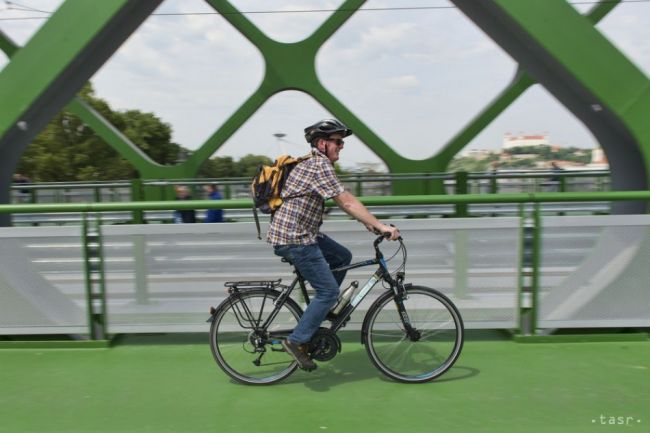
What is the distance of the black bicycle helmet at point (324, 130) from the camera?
10.2ft

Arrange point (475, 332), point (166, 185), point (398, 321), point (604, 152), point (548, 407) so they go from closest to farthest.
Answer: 1. point (548, 407)
2. point (398, 321)
3. point (475, 332)
4. point (604, 152)
5. point (166, 185)

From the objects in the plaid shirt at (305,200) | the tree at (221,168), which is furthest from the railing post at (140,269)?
the tree at (221,168)

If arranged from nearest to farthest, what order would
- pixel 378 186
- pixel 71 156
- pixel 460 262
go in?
pixel 460 262 < pixel 378 186 < pixel 71 156

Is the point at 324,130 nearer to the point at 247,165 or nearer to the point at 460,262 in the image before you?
the point at 460,262

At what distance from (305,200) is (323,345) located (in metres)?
0.98

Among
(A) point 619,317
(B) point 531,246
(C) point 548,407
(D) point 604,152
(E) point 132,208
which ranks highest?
(D) point 604,152

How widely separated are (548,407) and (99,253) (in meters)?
3.35

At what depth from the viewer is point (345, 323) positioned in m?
3.42

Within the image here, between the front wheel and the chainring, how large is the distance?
0.21 m

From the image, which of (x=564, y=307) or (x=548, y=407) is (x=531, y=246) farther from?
(x=548, y=407)

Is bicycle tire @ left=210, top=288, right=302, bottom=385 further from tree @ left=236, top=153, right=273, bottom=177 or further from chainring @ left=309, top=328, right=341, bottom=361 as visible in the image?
tree @ left=236, top=153, right=273, bottom=177

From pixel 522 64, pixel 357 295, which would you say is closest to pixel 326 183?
pixel 357 295

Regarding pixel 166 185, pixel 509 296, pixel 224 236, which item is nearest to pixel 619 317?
Answer: pixel 509 296

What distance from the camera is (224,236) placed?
3.93 meters
